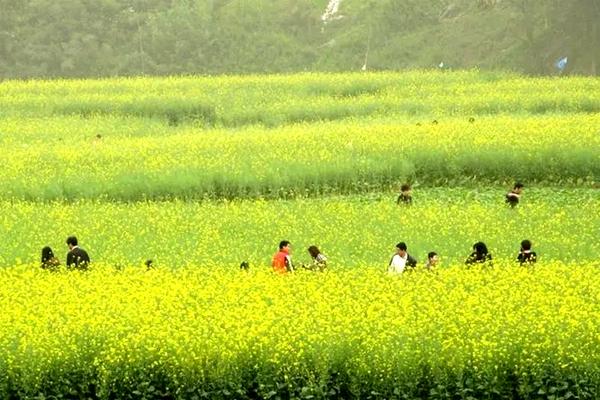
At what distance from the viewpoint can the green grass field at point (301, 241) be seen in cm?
2088

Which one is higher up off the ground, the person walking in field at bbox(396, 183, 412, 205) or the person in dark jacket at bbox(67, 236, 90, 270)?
the person walking in field at bbox(396, 183, 412, 205)

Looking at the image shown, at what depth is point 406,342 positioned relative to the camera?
20.9 meters

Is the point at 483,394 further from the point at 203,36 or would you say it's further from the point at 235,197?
the point at 203,36

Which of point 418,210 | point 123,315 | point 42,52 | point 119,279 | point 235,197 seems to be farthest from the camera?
point 42,52

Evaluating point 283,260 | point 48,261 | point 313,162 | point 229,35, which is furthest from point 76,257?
point 229,35

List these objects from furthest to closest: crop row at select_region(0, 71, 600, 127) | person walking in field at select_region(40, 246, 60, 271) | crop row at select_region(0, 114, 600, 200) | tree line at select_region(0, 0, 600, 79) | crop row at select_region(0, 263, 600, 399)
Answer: tree line at select_region(0, 0, 600, 79) → crop row at select_region(0, 71, 600, 127) → crop row at select_region(0, 114, 600, 200) → person walking in field at select_region(40, 246, 60, 271) → crop row at select_region(0, 263, 600, 399)

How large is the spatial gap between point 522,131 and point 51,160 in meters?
16.6

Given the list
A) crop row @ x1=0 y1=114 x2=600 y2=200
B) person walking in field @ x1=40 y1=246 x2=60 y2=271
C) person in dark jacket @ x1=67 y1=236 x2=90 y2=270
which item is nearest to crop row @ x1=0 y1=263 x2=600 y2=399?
person in dark jacket @ x1=67 y1=236 x2=90 y2=270

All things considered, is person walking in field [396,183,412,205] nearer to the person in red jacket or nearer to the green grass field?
the green grass field

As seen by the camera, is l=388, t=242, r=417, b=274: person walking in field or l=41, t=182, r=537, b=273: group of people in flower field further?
l=41, t=182, r=537, b=273: group of people in flower field

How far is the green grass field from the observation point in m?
20.9

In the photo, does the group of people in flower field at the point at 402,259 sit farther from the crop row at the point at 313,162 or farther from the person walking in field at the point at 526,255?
the crop row at the point at 313,162

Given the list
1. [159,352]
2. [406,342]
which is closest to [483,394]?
[406,342]

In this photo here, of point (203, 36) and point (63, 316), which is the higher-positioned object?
point (203, 36)
